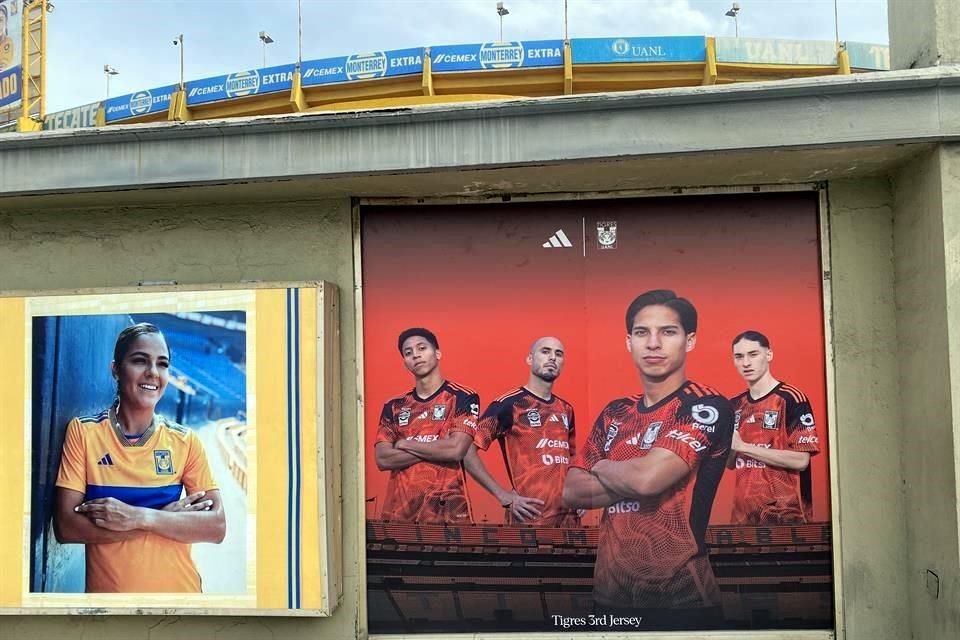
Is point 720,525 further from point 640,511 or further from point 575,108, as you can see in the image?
point 575,108

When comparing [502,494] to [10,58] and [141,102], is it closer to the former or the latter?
[10,58]

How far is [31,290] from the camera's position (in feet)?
15.7

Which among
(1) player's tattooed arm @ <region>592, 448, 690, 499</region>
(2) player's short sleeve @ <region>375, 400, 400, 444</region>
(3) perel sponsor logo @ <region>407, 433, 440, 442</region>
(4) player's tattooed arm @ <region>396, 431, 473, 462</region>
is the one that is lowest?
(1) player's tattooed arm @ <region>592, 448, 690, 499</region>

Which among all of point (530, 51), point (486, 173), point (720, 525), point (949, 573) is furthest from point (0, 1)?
point (949, 573)

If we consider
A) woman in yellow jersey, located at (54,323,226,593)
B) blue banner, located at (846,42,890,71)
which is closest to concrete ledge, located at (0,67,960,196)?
woman in yellow jersey, located at (54,323,226,593)

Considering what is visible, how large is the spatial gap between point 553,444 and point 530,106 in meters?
2.09

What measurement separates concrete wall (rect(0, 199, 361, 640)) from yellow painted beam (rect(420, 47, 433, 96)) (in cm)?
711

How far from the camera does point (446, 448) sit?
4727 mm

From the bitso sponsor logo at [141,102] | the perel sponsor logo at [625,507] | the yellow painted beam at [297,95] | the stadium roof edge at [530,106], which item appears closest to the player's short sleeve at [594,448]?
the perel sponsor logo at [625,507]

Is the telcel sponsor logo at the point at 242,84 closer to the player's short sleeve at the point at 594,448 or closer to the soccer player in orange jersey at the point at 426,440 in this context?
the soccer player in orange jersey at the point at 426,440

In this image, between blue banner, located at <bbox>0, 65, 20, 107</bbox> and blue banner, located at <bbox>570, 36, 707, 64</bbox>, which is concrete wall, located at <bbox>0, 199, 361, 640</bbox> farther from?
blue banner, located at <bbox>570, 36, 707, 64</bbox>

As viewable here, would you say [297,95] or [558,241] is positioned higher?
[297,95]

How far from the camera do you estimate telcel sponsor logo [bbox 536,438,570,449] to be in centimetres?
467

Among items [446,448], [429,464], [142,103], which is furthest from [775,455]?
[142,103]
